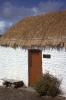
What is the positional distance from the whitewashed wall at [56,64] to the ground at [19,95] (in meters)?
1.44

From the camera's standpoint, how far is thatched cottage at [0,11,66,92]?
18.4m

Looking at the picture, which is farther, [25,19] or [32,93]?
[25,19]

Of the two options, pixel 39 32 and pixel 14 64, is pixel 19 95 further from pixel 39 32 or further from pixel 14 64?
pixel 39 32

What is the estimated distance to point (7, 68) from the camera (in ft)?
71.3

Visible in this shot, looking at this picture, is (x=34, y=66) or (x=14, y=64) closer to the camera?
(x=34, y=66)

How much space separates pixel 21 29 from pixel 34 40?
2784 mm

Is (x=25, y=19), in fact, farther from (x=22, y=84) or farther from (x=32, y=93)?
(x=32, y=93)

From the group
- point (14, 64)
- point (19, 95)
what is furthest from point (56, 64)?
point (14, 64)

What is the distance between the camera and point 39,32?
19969 mm

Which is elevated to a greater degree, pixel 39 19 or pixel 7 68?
pixel 39 19

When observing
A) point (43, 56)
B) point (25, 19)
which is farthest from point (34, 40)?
point (25, 19)

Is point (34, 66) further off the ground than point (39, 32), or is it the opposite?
point (39, 32)

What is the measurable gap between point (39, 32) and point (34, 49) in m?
1.07

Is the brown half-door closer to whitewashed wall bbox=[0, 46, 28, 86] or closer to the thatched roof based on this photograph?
whitewashed wall bbox=[0, 46, 28, 86]
